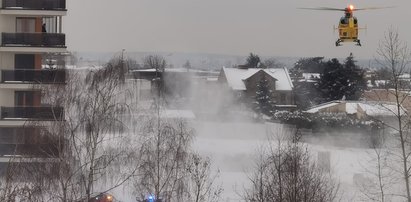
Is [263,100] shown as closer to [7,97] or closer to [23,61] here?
[23,61]

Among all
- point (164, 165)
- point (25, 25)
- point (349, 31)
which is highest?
point (25, 25)

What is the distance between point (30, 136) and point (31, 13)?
354 inches

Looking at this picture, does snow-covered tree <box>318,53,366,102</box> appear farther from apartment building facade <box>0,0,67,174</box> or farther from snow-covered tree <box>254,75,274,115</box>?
apartment building facade <box>0,0,67,174</box>

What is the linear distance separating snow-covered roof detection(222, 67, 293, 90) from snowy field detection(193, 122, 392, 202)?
11325 mm

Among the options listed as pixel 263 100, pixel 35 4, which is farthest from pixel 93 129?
pixel 263 100

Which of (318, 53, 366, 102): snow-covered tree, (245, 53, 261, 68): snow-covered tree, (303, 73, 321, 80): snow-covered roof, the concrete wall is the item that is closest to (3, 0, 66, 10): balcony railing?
the concrete wall

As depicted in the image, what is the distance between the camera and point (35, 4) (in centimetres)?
2969

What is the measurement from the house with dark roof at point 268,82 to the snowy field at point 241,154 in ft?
30.9

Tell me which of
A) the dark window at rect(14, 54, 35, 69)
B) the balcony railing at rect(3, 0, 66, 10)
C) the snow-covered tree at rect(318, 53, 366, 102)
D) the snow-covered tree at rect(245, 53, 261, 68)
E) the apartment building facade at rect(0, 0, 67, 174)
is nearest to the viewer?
the apartment building facade at rect(0, 0, 67, 174)

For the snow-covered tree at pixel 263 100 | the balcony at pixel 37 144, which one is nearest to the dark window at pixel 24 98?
the balcony at pixel 37 144

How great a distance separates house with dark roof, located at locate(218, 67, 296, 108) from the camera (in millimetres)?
66250

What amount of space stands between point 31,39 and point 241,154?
48.2 ft

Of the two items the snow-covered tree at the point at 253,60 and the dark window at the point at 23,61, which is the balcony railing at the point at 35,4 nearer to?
the dark window at the point at 23,61

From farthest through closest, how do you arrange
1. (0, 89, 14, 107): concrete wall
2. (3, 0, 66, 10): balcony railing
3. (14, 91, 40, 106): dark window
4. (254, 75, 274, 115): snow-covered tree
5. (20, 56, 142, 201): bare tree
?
(254, 75, 274, 115): snow-covered tree < (14, 91, 40, 106): dark window < (0, 89, 14, 107): concrete wall < (3, 0, 66, 10): balcony railing < (20, 56, 142, 201): bare tree
